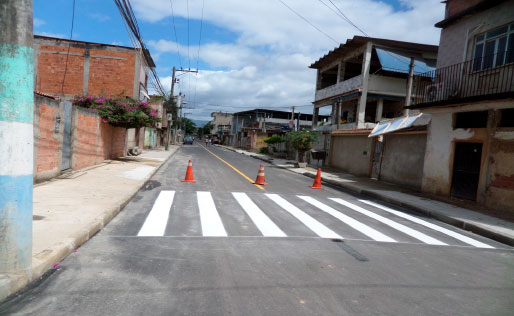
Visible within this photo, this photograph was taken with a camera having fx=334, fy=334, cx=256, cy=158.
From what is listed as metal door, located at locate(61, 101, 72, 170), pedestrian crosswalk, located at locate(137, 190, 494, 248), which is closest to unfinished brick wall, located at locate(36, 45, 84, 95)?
metal door, located at locate(61, 101, 72, 170)

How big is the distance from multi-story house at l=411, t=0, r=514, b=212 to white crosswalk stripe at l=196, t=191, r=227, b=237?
8.88 m

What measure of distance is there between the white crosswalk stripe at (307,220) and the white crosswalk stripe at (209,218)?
1.81 m

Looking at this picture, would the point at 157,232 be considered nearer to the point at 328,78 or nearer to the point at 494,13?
the point at 494,13

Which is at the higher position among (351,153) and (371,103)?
(371,103)

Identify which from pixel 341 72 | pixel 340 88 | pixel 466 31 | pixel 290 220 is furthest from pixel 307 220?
pixel 341 72

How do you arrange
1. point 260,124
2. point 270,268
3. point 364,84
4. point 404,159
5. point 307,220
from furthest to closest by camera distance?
point 260,124 → point 364,84 → point 404,159 → point 307,220 → point 270,268

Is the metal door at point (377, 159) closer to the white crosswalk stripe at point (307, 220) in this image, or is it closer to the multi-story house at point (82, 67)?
the white crosswalk stripe at point (307, 220)

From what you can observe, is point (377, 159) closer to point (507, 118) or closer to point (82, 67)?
point (507, 118)

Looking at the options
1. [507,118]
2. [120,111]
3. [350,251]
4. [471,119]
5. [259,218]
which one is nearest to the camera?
[350,251]

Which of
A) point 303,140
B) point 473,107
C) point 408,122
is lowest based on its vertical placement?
point 303,140

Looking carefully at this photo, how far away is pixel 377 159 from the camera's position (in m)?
18.7

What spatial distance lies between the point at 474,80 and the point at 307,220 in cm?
922

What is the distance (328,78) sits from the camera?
30.6 meters

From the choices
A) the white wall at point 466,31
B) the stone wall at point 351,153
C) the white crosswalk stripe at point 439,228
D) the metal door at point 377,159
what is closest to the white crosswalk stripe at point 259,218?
the white crosswalk stripe at point 439,228
